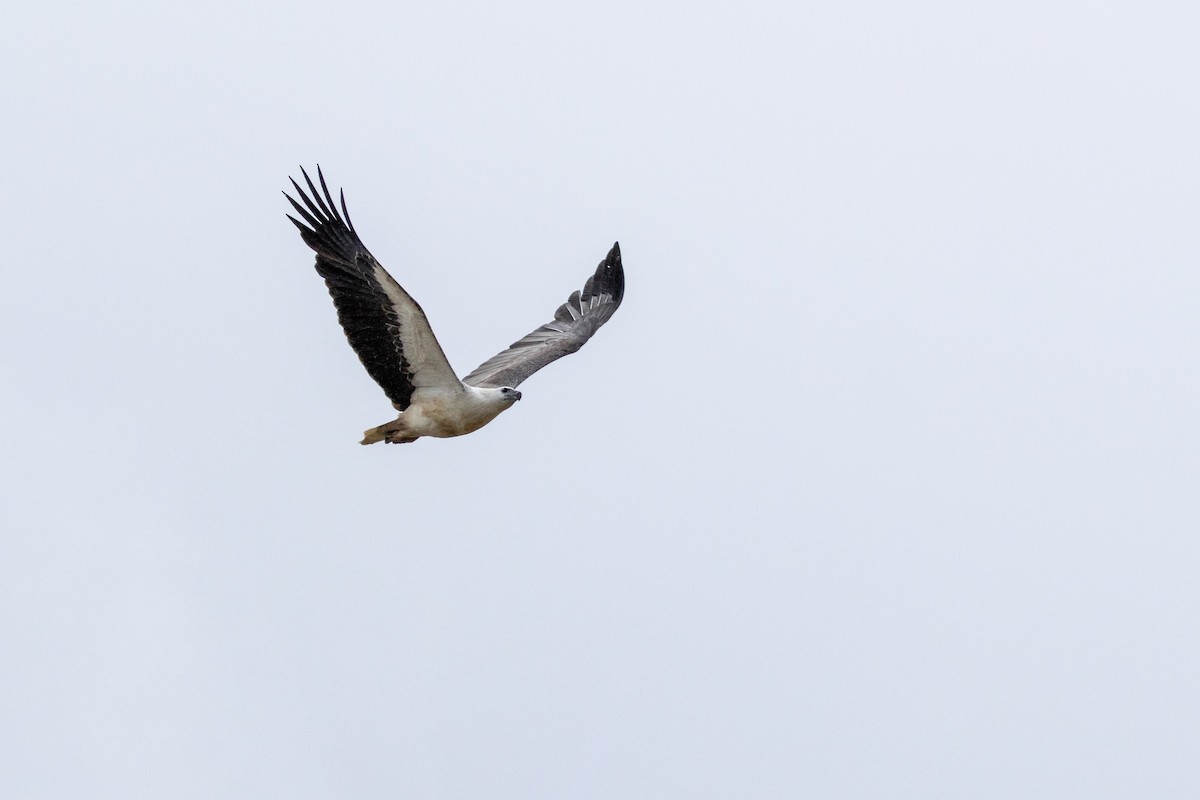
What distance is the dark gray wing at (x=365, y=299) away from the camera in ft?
62.2

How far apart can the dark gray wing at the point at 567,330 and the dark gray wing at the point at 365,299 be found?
3475 mm

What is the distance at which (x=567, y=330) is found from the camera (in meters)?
25.1

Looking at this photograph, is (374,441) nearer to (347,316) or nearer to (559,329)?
(347,316)

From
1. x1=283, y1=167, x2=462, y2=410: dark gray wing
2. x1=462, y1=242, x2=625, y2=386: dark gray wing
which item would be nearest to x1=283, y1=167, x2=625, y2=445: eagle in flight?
x1=283, y1=167, x2=462, y2=410: dark gray wing

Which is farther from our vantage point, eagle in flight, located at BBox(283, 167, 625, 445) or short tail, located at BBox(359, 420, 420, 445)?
short tail, located at BBox(359, 420, 420, 445)

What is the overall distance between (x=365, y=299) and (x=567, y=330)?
6.34 metres

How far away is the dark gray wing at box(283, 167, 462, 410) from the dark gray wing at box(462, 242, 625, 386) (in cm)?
347

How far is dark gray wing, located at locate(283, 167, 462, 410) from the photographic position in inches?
747

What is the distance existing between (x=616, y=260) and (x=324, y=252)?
737 cm

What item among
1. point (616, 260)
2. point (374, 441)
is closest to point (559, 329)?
point (616, 260)

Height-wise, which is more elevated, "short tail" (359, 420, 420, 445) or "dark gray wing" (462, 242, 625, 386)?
"dark gray wing" (462, 242, 625, 386)

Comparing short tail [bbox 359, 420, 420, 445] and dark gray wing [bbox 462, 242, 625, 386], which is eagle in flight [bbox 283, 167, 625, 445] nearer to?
short tail [bbox 359, 420, 420, 445]

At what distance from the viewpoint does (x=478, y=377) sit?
76.9 ft

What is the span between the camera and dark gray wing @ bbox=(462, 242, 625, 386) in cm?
2344
